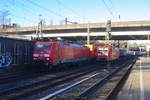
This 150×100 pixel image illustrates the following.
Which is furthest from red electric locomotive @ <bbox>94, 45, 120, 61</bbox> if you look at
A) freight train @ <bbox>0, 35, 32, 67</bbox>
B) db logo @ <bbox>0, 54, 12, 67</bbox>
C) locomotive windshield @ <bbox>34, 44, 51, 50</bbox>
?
db logo @ <bbox>0, 54, 12, 67</bbox>

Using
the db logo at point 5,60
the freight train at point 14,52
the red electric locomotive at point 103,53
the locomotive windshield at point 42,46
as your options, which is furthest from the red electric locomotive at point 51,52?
the red electric locomotive at point 103,53

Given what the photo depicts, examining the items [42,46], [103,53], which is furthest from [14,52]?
[103,53]

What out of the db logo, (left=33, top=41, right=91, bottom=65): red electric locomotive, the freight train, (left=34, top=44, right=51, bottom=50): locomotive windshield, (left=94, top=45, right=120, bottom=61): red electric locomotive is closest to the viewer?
the db logo

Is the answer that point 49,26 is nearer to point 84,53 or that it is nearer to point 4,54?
point 84,53

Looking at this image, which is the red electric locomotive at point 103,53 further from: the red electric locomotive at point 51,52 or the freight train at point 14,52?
the freight train at point 14,52

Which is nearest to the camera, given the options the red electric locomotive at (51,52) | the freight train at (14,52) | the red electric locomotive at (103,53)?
the freight train at (14,52)

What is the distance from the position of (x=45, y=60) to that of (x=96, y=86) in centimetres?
1167

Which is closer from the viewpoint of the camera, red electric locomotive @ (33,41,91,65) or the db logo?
the db logo

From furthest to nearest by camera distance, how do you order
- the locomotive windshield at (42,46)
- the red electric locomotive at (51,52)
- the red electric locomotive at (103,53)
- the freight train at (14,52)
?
the red electric locomotive at (103,53), the locomotive windshield at (42,46), the red electric locomotive at (51,52), the freight train at (14,52)

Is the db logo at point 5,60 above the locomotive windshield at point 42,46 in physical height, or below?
below

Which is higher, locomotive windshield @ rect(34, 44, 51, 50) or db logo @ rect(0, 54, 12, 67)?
locomotive windshield @ rect(34, 44, 51, 50)

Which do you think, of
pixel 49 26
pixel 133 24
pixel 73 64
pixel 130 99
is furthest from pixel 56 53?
pixel 49 26

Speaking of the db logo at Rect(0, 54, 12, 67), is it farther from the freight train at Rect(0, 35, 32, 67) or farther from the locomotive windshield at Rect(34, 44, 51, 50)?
the locomotive windshield at Rect(34, 44, 51, 50)

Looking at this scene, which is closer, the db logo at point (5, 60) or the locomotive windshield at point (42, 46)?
the db logo at point (5, 60)
